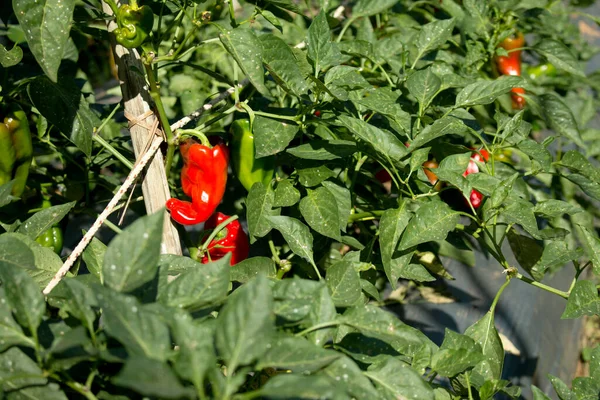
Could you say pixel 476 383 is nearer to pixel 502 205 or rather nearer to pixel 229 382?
pixel 502 205

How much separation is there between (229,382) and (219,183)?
2.34 feet

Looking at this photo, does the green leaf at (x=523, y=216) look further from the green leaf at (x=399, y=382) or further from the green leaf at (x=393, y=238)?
the green leaf at (x=399, y=382)

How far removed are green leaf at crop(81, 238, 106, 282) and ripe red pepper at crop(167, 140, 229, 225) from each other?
176mm

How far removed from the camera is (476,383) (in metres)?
0.98

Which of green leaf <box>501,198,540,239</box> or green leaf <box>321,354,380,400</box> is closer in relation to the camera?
green leaf <box>321,354,380,400</box>

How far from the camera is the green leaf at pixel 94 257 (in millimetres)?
989

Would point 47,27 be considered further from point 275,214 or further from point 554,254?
point 554,254

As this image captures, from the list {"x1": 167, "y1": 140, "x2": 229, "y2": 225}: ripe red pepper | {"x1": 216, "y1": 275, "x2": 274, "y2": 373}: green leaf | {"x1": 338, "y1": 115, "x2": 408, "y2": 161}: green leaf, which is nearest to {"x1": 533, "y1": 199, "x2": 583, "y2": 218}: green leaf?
{"x1": 338, "y1": 115, "x2": 408, "y2": 161}: green leaf

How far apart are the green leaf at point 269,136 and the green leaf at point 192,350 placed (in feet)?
1.71

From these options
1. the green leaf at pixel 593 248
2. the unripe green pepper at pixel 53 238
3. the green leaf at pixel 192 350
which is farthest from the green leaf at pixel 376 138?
the unripe green pepper at pixel 53 238

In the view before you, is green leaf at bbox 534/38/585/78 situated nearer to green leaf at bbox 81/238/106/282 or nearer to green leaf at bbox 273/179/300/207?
green leaf at bbox 273/179/300/207

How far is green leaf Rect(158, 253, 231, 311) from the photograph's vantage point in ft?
2.25

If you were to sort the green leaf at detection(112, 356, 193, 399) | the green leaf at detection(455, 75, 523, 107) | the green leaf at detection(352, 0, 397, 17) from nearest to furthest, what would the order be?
the green leaf at detection(112, 356, 193, 399) < the green leaf at detection(455, 75, 523, 107) < the green leaf at detection(352, 0, 397, 17)

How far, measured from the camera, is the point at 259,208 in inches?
46.7
